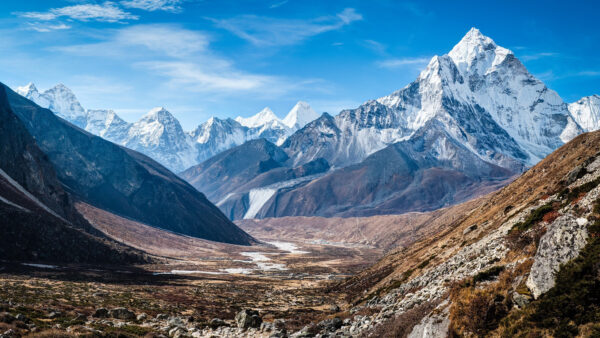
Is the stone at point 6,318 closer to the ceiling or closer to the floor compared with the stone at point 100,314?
closer to the ceiling

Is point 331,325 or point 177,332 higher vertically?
point 331,325

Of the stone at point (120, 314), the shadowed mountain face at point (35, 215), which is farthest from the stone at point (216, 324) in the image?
the shadowed mountain face at point (35, 215)

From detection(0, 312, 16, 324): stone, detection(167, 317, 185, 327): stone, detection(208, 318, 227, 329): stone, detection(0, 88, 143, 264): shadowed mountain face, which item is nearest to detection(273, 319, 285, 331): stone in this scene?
detection(208, 318, 227, 329): stone

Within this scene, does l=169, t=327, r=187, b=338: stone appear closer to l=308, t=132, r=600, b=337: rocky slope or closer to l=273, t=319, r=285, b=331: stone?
l=273, t=319, r=285, b=331: stone

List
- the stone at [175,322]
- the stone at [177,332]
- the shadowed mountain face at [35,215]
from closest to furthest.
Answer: the stone at [177,332] → the stone at [175,322] → the shadowed mountain face at [35,215]

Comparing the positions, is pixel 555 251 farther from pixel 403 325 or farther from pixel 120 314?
pixel 120 314

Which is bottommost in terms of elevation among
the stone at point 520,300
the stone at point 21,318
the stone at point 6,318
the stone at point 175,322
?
the stone at point 175,322

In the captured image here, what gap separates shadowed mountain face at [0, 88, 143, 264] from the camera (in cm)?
10589

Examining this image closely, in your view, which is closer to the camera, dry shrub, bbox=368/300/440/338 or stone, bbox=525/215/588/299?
stone, bbox=525/215/588/299

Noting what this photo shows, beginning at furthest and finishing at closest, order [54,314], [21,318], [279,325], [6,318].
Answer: [279,325] → [54,314] → [21,318] → [6,318]

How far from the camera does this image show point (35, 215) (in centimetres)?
11438

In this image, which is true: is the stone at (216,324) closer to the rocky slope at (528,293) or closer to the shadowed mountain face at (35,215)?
the rocky slope at (528,293)

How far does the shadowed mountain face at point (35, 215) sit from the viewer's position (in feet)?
347

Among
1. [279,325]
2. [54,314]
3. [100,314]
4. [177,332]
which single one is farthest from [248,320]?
[54,314]
